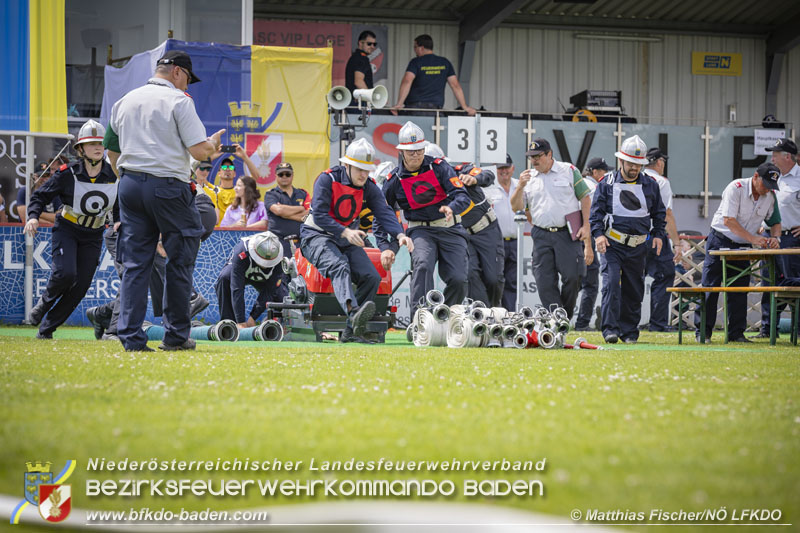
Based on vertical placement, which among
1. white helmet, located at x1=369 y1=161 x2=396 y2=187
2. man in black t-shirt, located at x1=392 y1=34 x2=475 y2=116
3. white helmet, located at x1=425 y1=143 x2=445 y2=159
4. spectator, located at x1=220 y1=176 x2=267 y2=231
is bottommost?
spectator, located at x1=220 y1=176 x2=267 y2=231

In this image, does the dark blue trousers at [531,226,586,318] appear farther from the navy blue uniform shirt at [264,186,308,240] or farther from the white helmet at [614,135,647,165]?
the navy blue uniform shirt at [264,186,308,240]

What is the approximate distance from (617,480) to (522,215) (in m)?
10.5

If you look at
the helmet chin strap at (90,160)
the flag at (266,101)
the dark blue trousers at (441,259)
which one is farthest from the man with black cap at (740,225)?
the flag at (266,101)

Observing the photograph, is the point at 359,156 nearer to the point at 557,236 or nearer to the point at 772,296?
the point at 557,236

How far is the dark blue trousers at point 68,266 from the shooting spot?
9.51 metres

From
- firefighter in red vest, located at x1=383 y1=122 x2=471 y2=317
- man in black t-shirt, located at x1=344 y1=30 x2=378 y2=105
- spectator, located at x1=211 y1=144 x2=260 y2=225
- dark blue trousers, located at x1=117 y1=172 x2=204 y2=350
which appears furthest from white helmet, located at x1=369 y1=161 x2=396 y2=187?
man in black t-shirt, located at x1=344 y1=30 x2=378 y2=105

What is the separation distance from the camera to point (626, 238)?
420 inches

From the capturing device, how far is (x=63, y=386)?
4.93 meters

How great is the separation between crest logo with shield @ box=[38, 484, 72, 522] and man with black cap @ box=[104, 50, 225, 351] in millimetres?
5020

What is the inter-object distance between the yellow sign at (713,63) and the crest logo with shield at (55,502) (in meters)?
27.2

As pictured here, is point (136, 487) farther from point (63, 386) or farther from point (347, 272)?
point (347, 272)

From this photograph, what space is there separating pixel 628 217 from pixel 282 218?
4.58 metres

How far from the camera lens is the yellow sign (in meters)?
27.5

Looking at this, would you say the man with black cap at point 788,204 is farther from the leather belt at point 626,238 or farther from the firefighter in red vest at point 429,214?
the firefighter in red vest at point 429,214
